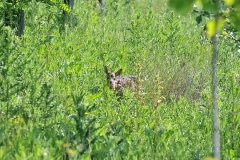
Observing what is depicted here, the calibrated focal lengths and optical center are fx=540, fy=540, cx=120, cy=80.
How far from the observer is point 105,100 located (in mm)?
5406

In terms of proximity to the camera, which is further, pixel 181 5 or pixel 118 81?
Answer: pixel 118 81

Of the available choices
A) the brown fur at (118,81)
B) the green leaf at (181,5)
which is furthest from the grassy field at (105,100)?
the green leaf at (181,5)

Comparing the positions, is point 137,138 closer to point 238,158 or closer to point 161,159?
point 161,159

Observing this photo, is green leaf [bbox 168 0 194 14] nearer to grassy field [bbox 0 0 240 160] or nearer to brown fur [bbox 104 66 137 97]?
grassy field [bbox 0 0 240 160]

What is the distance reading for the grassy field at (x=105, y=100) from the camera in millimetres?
3764

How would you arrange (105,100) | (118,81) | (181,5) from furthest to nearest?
1. (118,81)
2. (105,100)
3. (181,5)

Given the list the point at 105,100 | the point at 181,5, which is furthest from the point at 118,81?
the point at 181,5

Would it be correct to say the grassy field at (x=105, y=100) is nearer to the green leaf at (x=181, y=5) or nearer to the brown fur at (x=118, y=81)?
the brown fur at (x=118, y=81)

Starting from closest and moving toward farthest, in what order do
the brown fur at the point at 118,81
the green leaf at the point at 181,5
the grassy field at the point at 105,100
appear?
the green leaf at the point at 181,5, the grassy field at the point at 105,100, the brown fur at the point at 118,81

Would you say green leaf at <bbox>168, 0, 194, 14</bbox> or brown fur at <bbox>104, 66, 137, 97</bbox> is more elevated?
green leaf at <bbox>168, 0, 194, 14</bbox>

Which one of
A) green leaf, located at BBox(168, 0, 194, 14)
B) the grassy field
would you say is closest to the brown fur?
the grassy field

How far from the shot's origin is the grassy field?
3.76 metres

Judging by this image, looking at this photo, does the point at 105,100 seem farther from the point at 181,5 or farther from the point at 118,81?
the point at 181,5

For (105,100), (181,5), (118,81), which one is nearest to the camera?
(181,5)
